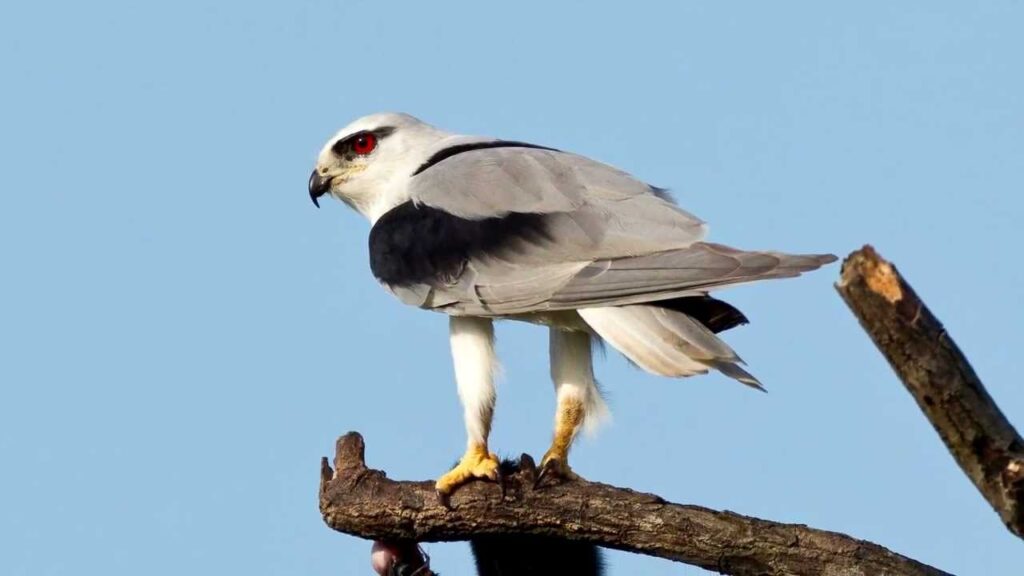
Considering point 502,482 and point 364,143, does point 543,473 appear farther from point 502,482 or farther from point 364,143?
point 364,143

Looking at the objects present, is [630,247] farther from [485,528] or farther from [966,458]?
[966,458]

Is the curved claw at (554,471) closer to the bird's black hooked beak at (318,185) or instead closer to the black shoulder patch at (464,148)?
the black shoulder patch at (464,148)

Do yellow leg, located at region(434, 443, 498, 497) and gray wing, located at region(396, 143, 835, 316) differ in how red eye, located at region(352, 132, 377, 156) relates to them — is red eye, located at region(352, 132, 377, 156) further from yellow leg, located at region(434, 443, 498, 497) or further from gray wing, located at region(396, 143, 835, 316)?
yellow leg, located at region(434, 443, 498, 497)

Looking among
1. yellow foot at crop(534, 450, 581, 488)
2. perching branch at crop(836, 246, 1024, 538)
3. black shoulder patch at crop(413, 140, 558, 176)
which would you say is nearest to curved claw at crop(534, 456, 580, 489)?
yellow foot at crop(534, 450, 581, 488)

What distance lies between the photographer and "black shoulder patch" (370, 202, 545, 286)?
6684mm

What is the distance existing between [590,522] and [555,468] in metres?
0.55

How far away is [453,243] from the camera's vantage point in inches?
267

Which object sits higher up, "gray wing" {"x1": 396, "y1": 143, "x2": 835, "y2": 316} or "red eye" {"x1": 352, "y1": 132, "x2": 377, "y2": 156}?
"red eye" {"x1": 352, "y1": 132, "x2": 377, "y2": 156}

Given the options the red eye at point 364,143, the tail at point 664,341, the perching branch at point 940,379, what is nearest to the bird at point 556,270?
the tail at point 664,341

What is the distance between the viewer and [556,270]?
650 centimetres

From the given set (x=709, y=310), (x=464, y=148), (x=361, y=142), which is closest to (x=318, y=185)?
(x=361, y=142)

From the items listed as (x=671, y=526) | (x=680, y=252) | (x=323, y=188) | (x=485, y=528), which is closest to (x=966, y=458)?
(x=671, y=526)

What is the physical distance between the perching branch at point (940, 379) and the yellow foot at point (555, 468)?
2430 millimetres

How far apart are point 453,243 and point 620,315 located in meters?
0.98
